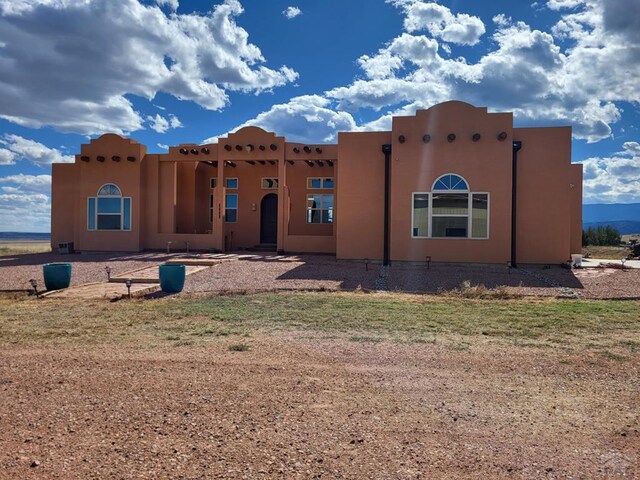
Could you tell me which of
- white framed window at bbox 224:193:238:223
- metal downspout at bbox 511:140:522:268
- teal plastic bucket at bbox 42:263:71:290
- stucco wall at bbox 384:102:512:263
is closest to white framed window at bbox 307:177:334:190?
white framed window at bbox 224:193:238:223

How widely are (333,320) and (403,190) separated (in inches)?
388

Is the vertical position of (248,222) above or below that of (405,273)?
above

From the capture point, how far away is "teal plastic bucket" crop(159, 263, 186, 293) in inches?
468

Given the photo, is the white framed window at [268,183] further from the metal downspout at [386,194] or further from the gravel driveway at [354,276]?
the metal downspout at [386,194]

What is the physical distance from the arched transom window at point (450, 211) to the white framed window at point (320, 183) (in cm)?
642

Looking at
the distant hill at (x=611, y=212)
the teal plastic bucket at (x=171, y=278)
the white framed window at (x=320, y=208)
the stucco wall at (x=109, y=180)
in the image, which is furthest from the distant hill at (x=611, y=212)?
the teal plastic bucket at (x=171, y=278)

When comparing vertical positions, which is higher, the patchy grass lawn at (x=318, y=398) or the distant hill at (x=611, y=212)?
the distant hill at (x=611, y=212)

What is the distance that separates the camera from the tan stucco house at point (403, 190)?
16.9m

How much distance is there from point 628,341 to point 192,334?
247 inches

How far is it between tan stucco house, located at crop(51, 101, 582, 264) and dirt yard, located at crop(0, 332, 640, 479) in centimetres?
1126

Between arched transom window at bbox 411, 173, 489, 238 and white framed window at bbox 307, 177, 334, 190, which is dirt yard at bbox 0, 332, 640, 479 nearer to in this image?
arched transom window at bbox 411, 173, 489, 238

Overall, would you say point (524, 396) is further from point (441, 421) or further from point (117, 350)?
point (117, 350)

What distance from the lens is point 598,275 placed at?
15133 mm

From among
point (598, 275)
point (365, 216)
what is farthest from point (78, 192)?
point (598, 275)
